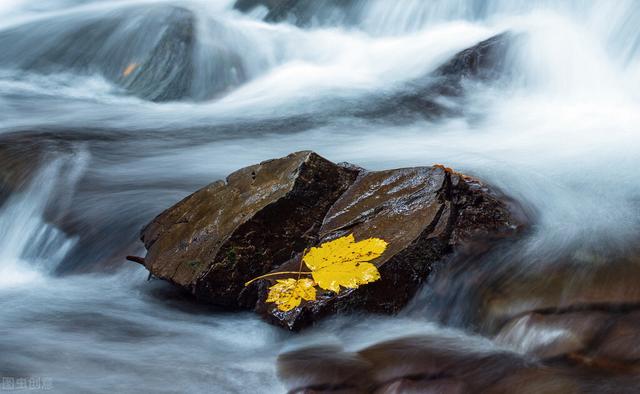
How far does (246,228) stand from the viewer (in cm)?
329

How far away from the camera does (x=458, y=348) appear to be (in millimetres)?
2848

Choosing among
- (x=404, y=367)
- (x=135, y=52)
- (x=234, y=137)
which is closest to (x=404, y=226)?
(x=404, y=367)

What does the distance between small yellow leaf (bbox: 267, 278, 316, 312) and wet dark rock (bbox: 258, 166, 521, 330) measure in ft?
0.10

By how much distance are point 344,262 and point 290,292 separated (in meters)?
0.27

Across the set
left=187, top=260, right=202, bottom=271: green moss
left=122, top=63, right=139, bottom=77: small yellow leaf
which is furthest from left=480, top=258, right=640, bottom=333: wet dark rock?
left=122, top=63, right=139, bottom=77: small yellow leaf

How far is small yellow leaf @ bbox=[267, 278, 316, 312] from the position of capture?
10.2 ft

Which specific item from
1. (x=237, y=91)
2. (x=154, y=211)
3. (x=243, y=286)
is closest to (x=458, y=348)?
(x=243, y=286)

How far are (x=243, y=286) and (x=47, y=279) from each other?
→ 1.40 m

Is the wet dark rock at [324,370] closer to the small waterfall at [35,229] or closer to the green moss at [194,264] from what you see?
the green moss at [194,264]

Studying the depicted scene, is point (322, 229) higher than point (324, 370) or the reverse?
higher

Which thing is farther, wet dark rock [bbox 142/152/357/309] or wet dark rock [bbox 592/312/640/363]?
wet dark rock [bbox 142/152/357/309]

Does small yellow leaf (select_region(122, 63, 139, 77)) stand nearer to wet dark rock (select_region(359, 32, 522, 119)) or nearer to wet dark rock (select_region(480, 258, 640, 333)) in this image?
wet dark rock (select_region(359, 32, 522, 119))

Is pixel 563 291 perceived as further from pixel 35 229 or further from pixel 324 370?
pixel 35 229

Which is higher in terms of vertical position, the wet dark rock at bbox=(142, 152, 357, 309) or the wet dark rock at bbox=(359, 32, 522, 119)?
the wet dark rock at bbox=(359, 32, 522, 119)
